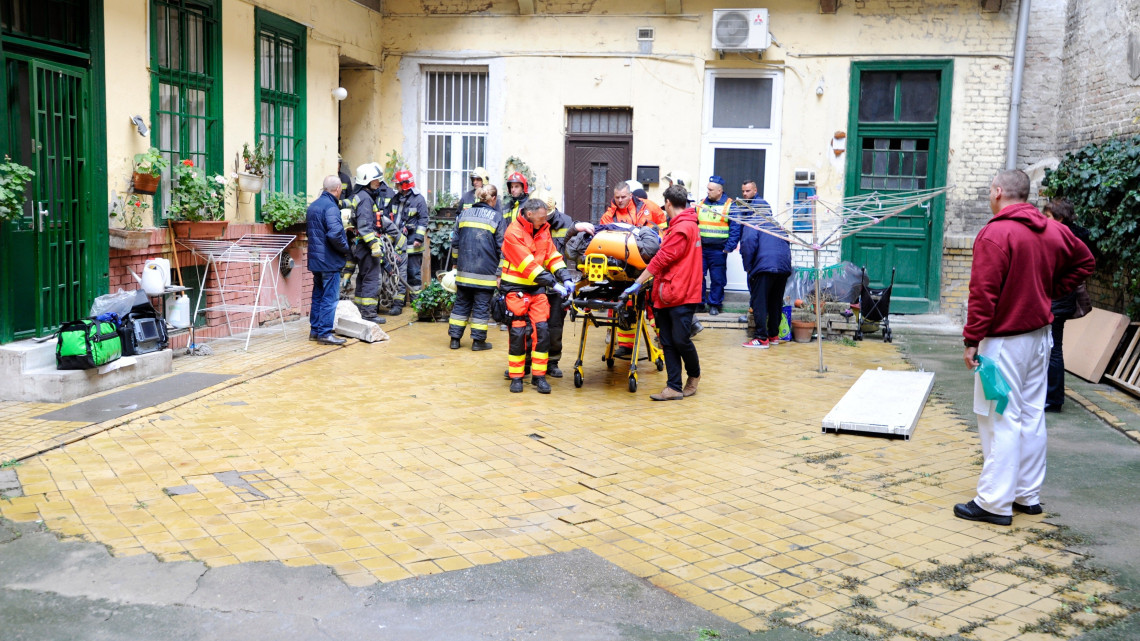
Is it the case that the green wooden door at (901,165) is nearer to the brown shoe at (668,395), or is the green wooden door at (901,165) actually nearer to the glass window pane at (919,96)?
the glass window pane at (919,96)

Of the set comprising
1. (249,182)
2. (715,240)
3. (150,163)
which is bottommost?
(715,240)

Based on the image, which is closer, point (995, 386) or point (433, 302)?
point (995, 386)

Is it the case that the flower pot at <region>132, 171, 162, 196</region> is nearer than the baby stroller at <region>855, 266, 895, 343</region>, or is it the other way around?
the flower pot at <region>132, 171, 162, 196</region>

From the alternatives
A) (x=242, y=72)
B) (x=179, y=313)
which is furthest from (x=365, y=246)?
(x=179, y=313)

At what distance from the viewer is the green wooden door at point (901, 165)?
14.6 metres

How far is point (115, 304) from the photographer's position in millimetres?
8719

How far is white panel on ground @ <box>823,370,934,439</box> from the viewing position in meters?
7.63

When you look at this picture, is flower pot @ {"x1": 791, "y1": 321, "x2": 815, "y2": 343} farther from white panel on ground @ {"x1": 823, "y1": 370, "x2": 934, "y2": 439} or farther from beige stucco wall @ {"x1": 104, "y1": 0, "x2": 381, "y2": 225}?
beige stucco wall @ {"x1": 104, "y1": 0, "x2": 381, "y2": 225}

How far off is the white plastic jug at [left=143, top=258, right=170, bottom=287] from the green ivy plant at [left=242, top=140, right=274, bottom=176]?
2248mm

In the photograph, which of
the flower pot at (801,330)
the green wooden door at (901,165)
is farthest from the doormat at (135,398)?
the green wooden door at (901,165)

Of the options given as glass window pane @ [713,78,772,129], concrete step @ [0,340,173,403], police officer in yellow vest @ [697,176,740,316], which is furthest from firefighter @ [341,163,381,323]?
glass window pane @ [713,78,772,129]

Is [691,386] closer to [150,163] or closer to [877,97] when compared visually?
[150,163]

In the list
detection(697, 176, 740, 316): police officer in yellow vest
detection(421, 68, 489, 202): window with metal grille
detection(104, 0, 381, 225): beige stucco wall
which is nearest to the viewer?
detection(104, 0, 381, 225): beige stucco wall

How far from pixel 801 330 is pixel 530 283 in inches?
193
